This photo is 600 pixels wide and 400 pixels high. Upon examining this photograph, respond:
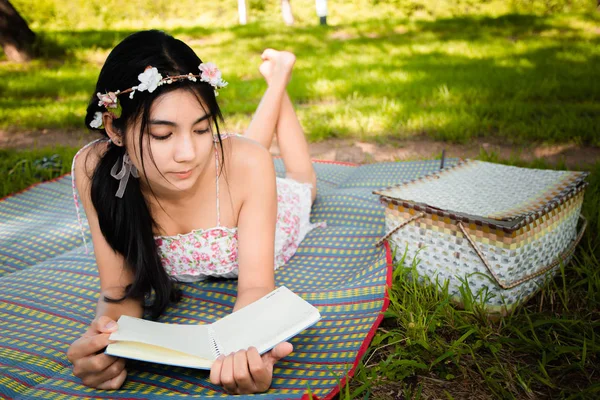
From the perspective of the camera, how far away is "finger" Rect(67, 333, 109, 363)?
1.37 meters

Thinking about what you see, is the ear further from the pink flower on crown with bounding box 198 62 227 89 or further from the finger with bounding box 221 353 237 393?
the finger with bounding box 221 353 237 393

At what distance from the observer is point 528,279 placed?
181 centimetres

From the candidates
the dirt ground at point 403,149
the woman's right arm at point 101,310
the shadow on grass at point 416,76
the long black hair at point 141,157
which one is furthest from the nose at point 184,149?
the shadow on grass at point 416,76

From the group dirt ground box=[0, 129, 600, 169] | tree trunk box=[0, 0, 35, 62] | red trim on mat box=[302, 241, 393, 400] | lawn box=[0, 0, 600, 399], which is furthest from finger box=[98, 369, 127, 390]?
tree trunk box=[0, 0, 35, 62]

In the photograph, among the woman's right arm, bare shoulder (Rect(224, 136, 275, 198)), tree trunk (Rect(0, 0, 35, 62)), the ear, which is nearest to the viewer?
the woman's right arm

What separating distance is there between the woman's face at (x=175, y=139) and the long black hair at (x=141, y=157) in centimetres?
2

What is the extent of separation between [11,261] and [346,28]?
7177 millimetres

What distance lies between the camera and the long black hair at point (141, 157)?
1.56 meters

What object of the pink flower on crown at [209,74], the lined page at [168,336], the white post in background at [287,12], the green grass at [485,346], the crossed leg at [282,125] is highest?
the white post in background at [287,12]

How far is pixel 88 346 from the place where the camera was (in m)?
1.39

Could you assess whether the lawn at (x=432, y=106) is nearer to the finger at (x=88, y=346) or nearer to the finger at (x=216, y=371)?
the finger at (x=216, y=371)

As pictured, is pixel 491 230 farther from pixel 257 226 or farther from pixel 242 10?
pixel 242 10

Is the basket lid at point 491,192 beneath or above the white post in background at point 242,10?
beneath

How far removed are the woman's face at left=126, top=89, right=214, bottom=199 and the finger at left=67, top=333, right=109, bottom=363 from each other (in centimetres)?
50
